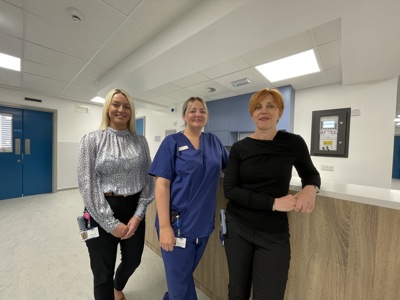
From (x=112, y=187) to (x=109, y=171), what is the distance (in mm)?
106

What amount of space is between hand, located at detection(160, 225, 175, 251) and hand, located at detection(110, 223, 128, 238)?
0.95 ft

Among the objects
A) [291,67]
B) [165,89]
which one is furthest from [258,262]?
[165,89]

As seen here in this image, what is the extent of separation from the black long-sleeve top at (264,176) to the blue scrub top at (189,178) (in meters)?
0.16

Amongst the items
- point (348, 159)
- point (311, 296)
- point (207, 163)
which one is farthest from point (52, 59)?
point (348, 159)

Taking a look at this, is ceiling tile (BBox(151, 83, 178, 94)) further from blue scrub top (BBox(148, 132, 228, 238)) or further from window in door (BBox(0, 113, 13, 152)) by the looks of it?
window in door (BBox(0, 113, 13, 152))

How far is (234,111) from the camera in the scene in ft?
13.7

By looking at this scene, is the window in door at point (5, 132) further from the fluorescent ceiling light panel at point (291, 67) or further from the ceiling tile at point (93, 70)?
the fluorescent ceiling light panel at point (291, 67)

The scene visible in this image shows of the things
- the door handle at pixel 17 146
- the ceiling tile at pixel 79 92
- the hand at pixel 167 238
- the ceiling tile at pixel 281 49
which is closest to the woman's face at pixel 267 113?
the hand at pixel 167 238

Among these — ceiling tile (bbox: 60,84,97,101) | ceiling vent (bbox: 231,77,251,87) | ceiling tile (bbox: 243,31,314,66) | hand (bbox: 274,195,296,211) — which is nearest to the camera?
hand (bbox: 274,195,296,211)

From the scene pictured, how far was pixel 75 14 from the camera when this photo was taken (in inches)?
73.1

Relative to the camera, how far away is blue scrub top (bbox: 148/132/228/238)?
1085mm

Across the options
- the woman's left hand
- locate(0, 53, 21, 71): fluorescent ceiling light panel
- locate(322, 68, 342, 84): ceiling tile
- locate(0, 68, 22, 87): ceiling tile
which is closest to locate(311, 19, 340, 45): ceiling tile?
locate(322, 68, 342, 84): ceiling tile

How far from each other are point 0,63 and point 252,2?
3.95 m

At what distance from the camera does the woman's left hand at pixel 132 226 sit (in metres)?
1.21
